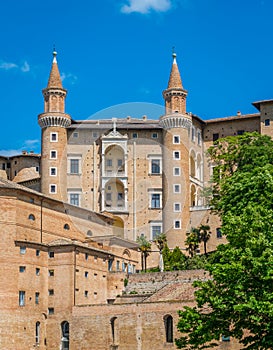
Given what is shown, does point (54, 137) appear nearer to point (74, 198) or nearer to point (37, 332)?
point (74, 198)

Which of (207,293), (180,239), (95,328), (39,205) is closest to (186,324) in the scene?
(207,293)

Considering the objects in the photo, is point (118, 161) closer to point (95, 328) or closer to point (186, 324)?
point (95, 328)

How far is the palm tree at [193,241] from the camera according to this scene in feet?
257

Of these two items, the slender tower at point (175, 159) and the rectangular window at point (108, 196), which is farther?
the rectangular window at point (108, 196)

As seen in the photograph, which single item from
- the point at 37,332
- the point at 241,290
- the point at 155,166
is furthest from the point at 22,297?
the point at 155,166

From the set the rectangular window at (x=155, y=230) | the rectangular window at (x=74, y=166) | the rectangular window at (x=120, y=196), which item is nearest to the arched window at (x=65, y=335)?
the rectangular window at (x=155, y=230)

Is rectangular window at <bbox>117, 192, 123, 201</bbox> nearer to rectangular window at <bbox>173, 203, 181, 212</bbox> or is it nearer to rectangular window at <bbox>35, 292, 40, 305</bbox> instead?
rectangular window at <bbox>173, 203, 181, 212</bbox>

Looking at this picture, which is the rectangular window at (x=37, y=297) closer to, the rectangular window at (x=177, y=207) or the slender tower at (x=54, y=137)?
the slender tower at (x=54, y=137)

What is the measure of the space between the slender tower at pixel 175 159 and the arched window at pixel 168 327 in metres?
31.6

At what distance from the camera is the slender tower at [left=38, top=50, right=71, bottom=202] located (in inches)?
3497

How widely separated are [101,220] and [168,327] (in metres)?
25.3

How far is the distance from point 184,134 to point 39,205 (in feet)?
91.4

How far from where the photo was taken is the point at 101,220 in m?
79.4

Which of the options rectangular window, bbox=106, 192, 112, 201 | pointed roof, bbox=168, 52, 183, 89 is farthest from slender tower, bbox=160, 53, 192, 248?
rectangular window, bbox=106, 192, 112, 201
